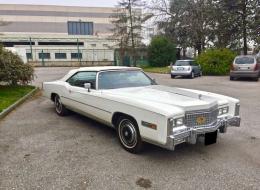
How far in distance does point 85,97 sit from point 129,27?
29539 mm

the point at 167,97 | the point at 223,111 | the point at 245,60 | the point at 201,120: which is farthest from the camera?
the point at 245,60

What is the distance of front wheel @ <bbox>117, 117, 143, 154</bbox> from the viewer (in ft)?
13.4

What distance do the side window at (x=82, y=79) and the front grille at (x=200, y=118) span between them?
2.18 meters

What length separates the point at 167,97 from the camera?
4227 millimetres

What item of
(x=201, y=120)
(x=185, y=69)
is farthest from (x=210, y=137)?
(x=185, y=69)

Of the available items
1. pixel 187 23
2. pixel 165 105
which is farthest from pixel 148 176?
pixel 187 23

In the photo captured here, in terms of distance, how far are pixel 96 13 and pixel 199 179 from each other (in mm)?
68495

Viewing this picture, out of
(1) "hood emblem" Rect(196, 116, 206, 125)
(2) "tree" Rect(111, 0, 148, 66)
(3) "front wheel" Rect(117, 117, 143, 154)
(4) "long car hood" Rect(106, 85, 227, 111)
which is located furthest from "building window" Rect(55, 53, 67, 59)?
(1) "hood emblem" Rect(196, 116, 206, 125)

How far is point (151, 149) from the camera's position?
4.36m

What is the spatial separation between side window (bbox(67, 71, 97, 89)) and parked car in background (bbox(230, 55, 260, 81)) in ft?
38.4

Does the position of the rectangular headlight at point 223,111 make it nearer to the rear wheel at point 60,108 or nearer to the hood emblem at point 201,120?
the hood emblem at point 201,120

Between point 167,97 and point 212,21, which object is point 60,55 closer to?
point 212,21

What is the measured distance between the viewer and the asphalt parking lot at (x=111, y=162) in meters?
3.31

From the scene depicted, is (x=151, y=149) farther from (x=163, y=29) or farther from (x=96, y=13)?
(x=96, y=13)
